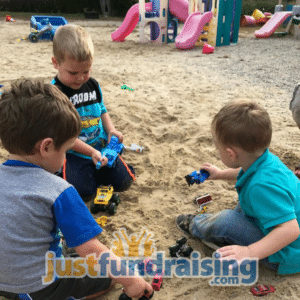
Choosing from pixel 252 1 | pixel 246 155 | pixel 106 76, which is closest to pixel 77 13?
pixel 252 1

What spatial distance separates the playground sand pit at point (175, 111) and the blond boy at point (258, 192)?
0.23m

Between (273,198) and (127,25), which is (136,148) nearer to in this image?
(273,198)

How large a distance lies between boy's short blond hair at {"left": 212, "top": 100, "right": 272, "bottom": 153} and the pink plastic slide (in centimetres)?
672

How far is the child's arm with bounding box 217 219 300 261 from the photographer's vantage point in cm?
153

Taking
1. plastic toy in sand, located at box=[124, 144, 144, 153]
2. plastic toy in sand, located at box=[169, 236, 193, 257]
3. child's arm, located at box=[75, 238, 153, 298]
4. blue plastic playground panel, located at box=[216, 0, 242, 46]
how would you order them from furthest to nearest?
blue plastic playground panel, located at box=[216, 0, 242, 46], plastic toy in sand, located at box=[124, 144, 144, 153], plastic toy in sand, located at box=[169, 236, 193, 257], child's arm, located at box=[75, 238, 153, 298]

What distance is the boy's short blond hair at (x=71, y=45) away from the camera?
7.03 ft

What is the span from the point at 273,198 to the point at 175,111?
2514 mm

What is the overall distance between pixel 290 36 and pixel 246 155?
9.85 meters

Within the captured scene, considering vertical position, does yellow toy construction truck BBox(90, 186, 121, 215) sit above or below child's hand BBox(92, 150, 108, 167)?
below

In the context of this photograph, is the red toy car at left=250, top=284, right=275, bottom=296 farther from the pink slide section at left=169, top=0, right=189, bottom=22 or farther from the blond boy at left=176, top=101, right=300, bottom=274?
the pink slide section at left=169, top=0, right=189, bottom=22

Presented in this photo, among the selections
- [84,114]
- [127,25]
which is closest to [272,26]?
[127,25]

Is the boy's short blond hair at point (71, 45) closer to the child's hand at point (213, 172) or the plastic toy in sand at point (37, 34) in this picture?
the child's hand at point (213, 172)

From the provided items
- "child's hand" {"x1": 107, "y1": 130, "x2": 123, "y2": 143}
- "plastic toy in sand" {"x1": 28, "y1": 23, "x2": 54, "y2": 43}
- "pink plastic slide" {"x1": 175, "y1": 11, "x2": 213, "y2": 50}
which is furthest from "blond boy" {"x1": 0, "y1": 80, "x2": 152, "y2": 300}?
"plastic toy in sand" {"x1": 28, "y1": 23, "x2": 54, "y2": 43}

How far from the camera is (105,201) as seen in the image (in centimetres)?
227
